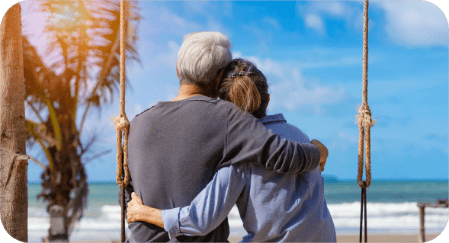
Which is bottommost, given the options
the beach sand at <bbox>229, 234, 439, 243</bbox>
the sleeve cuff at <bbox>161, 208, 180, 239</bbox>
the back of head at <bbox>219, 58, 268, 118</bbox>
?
the beach sand at <bbox>229, 234, 439, 243</bbox>

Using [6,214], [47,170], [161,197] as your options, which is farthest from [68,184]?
[161,197]

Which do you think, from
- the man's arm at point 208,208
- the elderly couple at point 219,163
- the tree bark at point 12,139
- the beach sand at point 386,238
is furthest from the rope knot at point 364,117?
the beach sand at point 386,238

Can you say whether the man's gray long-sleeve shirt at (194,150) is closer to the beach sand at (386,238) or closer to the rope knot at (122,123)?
the rope knot at (122,123)

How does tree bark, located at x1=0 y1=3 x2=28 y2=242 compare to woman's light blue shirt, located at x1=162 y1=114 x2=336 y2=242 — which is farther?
tree bark, located at x1=0 y1=3 x2=28 y2=242

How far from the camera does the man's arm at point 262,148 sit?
0.95 metres

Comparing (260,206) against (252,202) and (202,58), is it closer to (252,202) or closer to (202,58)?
(252,202)

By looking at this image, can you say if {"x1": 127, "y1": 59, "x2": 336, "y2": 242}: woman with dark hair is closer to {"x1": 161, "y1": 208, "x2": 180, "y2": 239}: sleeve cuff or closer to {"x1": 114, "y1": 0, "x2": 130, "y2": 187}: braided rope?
{"x1": 161, "y1": 208, "x2": 180, "y2": 239}: sleeve cuff

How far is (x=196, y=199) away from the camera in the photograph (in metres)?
1.01

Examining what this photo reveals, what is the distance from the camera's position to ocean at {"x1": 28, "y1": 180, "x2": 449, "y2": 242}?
27.6ft

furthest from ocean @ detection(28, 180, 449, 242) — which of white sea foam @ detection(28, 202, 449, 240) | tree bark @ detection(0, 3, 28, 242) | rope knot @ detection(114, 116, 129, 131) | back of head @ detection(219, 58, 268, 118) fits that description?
back of head @ detection(219, 58, 268, 118)

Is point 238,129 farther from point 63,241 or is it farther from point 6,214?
point 63,241

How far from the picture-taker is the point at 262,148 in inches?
37.5

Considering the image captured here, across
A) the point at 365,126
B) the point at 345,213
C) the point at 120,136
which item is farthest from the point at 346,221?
the point at 120,136

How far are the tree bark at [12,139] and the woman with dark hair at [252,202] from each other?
0.82 meters
